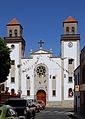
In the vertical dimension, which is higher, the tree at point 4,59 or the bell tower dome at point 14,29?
the bell tower dome at point 14,29

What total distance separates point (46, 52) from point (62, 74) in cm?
582

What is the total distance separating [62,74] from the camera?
182ft

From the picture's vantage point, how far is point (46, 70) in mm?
56406

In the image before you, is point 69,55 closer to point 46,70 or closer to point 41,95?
point 46,70

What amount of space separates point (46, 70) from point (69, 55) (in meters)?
5.73

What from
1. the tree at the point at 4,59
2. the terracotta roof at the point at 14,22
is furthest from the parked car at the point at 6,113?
the terracotta roof at the point at 14,22

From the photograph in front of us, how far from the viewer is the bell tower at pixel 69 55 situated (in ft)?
180

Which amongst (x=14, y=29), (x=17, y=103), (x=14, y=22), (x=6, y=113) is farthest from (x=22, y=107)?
(x=14, y=22)

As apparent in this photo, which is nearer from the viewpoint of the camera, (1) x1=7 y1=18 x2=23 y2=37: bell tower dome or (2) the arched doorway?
(2) the arched doorway

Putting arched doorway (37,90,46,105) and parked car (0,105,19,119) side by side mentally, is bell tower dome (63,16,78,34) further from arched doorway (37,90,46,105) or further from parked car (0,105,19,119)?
parked car (0,105,19,119)

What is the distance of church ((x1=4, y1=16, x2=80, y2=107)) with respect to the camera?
55250 millimetres

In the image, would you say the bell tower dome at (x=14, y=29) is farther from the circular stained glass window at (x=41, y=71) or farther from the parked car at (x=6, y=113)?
the parked car at (x=6, y=113)

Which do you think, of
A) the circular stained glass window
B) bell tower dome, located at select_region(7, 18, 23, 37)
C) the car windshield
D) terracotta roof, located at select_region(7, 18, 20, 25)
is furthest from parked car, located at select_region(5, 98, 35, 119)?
terracotta roof, located at select_region(7, 18, 20, 25)

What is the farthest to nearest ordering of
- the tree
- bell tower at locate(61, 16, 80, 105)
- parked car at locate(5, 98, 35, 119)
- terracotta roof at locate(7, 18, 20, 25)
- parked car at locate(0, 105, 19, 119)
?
terracotta roof at locate(7, 18, 20, 25), bell tower at locate(61, 16, 80, 105), the tree, parked car at locate(5, 98, 35, 119), parked car at locate(0, 105, 19, 119)
